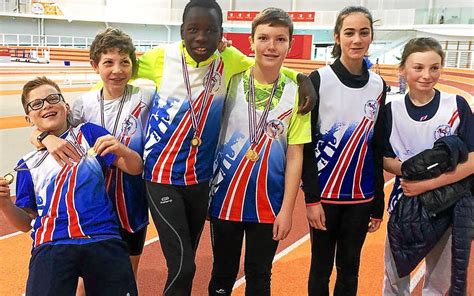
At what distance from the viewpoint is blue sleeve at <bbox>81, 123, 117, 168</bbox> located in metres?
2.43

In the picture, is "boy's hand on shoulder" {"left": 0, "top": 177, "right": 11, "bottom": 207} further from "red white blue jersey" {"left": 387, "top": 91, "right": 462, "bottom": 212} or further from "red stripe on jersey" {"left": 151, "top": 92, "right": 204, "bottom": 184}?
"red white blue jersey" {"left": 387, "top": 91, "right": 462, "bottom": 212}

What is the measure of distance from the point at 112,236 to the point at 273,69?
1.22 meters

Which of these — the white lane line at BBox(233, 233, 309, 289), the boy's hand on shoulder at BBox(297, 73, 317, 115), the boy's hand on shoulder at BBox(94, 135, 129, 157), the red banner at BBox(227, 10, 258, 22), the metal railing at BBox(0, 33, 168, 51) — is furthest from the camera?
the red banner at BBox(227, 10, 258, 22)

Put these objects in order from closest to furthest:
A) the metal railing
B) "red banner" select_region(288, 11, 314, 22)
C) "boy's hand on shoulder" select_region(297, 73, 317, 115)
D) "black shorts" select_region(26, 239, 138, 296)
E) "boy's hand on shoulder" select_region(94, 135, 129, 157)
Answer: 1. "black shorts" select_region(26, 239, 138, 296)
2. "boy's hand on shoulder" select_region(94, 135, 129, 157)
3. "boy's hand on shoulder" select_region(297, 73, 317, 115)
4. the metal railing
5. "red banner" select_region(288, 11, 314, 22)

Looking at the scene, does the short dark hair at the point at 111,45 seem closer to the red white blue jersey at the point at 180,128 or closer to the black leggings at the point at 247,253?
the red white blue jersey at the point at 180,128

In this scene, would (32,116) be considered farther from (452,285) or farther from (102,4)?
(102,4)

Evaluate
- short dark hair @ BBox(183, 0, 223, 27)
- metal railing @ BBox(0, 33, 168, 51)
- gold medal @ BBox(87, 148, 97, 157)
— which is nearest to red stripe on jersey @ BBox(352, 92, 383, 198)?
short dark hair @ BBox(183, 0, 223, 27)

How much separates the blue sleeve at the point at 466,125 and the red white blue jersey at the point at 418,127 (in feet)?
0.07

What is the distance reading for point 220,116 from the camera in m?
2.52

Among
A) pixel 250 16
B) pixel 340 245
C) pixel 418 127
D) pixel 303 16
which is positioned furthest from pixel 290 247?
pixel 250 16

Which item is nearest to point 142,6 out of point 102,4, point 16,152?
point 102,4

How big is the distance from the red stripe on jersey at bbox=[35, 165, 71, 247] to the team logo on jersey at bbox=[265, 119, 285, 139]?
1.08 m

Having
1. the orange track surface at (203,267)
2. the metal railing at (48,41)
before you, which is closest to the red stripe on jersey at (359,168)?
the orange track surface at (203,267)

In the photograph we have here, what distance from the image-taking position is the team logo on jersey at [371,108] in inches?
102
